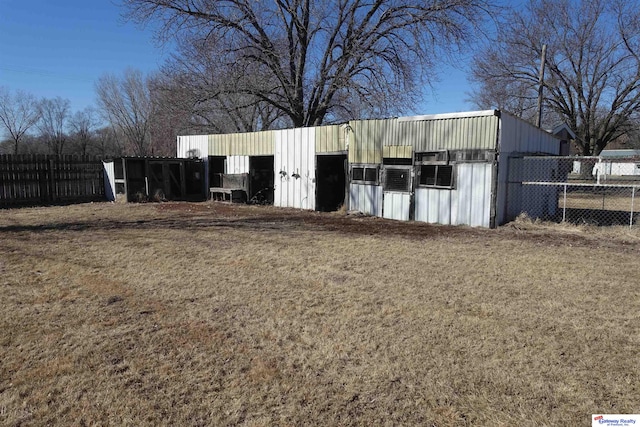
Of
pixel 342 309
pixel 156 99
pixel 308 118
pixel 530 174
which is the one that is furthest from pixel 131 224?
pixel 156 99

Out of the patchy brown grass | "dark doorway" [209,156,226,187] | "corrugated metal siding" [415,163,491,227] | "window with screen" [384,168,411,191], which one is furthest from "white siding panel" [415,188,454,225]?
"dark doorway" [209,156,226,187]

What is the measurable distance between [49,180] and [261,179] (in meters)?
8.49

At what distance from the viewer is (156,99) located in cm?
3011

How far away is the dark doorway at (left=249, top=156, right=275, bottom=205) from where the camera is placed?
1684 cm

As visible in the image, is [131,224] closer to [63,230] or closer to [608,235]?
[63,230]

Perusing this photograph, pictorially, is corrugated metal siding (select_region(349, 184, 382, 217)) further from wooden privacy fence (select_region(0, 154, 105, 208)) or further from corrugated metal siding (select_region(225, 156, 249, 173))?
wooden privacy fence (select_region(0, 154, 105, 208))

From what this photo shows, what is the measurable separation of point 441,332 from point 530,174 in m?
9.00

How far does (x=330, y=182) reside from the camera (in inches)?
593

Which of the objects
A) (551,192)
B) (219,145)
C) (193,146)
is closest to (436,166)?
(551,192)

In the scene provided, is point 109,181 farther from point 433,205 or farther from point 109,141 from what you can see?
point 109,141

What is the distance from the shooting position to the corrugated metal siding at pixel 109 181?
17.5m

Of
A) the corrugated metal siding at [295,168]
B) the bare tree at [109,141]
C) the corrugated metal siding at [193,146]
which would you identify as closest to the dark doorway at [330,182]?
the corrugated metal siding at [295,168]

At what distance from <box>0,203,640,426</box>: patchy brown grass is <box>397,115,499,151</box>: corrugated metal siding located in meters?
3.63

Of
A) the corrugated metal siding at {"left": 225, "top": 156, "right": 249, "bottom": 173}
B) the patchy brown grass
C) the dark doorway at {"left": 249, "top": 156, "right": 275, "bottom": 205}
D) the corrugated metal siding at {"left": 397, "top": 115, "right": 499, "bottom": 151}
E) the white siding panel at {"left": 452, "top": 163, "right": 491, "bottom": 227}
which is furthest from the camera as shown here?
the corrugated metal siding at {"left": 225, "top": 156, "right": 249, "bottom": 173}
